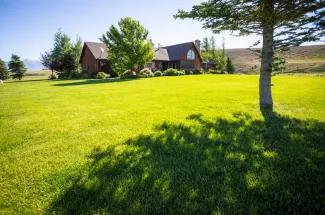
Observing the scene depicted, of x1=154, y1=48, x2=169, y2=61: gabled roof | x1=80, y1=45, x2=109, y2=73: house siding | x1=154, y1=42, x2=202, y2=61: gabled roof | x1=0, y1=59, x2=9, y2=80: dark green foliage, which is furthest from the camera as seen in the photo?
x1=154, y1=42, x2=202, y2=61: gabled roof

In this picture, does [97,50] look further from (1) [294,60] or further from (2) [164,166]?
(1) [294,60]

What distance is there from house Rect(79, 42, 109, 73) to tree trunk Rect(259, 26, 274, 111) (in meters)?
32.8

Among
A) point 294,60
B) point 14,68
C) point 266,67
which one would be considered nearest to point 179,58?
point 266,67

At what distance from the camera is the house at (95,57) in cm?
3375

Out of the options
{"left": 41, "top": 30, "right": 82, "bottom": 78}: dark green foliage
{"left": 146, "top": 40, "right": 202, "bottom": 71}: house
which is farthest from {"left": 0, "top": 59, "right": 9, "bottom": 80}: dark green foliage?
{"left": 146, "top": 40, "right": 202, "bottom": 71}: house

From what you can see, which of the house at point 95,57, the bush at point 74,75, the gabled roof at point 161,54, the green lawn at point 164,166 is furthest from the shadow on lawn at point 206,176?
the gabled roof at point 161,54

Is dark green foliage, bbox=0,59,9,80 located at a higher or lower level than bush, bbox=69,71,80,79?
higher

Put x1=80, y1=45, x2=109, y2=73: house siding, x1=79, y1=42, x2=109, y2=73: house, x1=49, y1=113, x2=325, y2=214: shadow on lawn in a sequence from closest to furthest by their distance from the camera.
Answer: x1=49, y1=113, x2=325, y2=214: shadow on lawn, x1=79, y1=42, x2=109, y2=73: house, x1=80, y1=45, x2=109, y2=73: house siding

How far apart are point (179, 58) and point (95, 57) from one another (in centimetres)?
1968

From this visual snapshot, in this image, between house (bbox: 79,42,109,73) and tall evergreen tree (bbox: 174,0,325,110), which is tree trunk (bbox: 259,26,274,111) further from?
house (bbox: 79,42,109,73)

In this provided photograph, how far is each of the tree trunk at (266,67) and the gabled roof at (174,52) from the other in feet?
112

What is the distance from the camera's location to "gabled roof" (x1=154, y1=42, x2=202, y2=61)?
40.2 meters

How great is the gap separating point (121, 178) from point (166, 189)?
2.57 feet

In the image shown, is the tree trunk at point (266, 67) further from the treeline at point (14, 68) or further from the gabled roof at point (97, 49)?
the treeline at point (14, 68)
